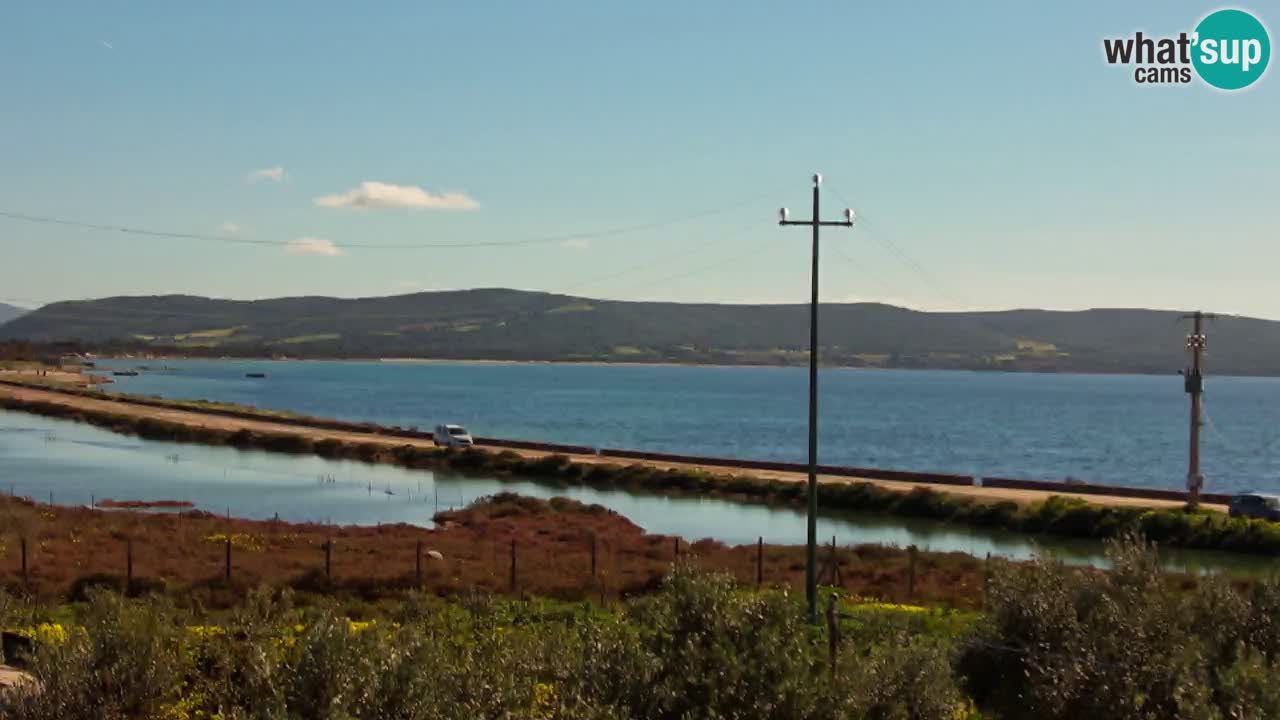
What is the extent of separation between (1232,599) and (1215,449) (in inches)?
6357

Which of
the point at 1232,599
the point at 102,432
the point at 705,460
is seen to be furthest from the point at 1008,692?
the point at 102,432

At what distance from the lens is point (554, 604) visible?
3547cm

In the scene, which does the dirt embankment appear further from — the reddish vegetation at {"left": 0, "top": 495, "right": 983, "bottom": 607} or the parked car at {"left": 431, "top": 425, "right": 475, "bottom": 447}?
the reddish vegetation at {"left": 0, "top": 495, "right": 983, "bottom": 607}

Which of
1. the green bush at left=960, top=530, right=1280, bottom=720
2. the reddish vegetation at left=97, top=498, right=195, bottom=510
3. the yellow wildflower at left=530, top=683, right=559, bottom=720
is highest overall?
the green bush at left=960, top=530, right=1280, bottom=720

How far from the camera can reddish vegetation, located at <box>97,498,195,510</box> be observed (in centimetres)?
6506

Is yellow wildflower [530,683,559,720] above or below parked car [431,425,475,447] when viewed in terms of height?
above

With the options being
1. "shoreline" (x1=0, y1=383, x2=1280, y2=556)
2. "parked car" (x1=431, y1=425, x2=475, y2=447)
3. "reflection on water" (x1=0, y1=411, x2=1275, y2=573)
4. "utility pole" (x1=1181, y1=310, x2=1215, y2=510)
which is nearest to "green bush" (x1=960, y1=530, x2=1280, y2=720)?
"shoreline" (x1=0, y1=383, x2=1280, y2=556)

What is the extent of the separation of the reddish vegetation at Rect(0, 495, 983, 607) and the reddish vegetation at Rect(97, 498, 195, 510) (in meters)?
6.05

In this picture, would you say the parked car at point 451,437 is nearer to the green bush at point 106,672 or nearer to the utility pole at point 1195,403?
the utility pole at point 1195,403

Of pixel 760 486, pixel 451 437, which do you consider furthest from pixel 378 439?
pixel 760 486

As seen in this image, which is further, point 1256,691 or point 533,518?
point 533,518

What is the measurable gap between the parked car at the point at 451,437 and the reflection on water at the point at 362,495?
24.6 feet

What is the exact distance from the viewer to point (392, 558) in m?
44.3

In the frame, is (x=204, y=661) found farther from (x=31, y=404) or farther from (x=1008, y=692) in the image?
(x=31, y=404)
